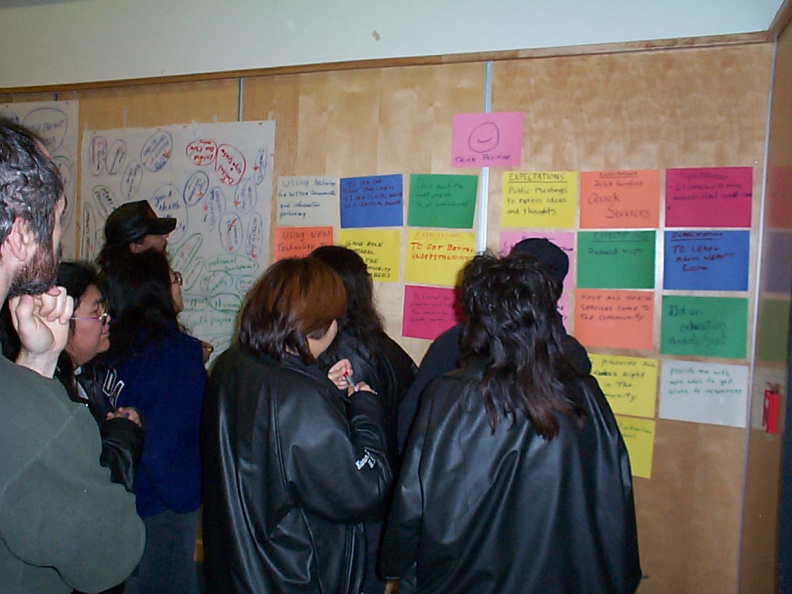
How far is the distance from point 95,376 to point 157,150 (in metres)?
1.84

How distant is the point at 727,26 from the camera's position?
240 cm

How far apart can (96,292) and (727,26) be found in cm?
261

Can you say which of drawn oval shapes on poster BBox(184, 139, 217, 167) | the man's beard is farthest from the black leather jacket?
drawn oval shapes on poster BBox(184, 139, 217, 167)

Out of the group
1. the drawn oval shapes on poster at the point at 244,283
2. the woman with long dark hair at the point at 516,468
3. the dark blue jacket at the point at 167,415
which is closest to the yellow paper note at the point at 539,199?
the woman with long dark hair at the point at 516,468

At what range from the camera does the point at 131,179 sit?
11.4 ft

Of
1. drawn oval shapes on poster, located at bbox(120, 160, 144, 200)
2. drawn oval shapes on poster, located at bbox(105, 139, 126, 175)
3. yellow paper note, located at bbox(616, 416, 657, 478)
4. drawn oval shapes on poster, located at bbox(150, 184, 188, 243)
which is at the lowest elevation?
yellow paper note, located at bbox(616, 416, 657, 478)

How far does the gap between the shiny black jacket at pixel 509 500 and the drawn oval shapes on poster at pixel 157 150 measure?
8.37 feet

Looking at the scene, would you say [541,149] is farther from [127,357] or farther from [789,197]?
[127,357]

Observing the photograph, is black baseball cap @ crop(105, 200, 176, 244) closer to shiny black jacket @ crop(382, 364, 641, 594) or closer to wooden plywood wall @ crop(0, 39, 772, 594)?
wooden plywood wall @ crop(0, 39, 772, 594)

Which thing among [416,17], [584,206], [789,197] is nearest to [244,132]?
[416,17]

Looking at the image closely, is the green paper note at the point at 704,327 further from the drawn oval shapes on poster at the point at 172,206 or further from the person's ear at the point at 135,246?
the drawn oval shapes on poster at the point at 172,206

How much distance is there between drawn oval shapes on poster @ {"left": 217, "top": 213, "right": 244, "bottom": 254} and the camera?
127 inches

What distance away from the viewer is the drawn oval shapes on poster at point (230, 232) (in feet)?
10.6

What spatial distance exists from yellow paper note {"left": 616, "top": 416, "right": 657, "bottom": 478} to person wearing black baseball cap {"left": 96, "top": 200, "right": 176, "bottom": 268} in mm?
2205
